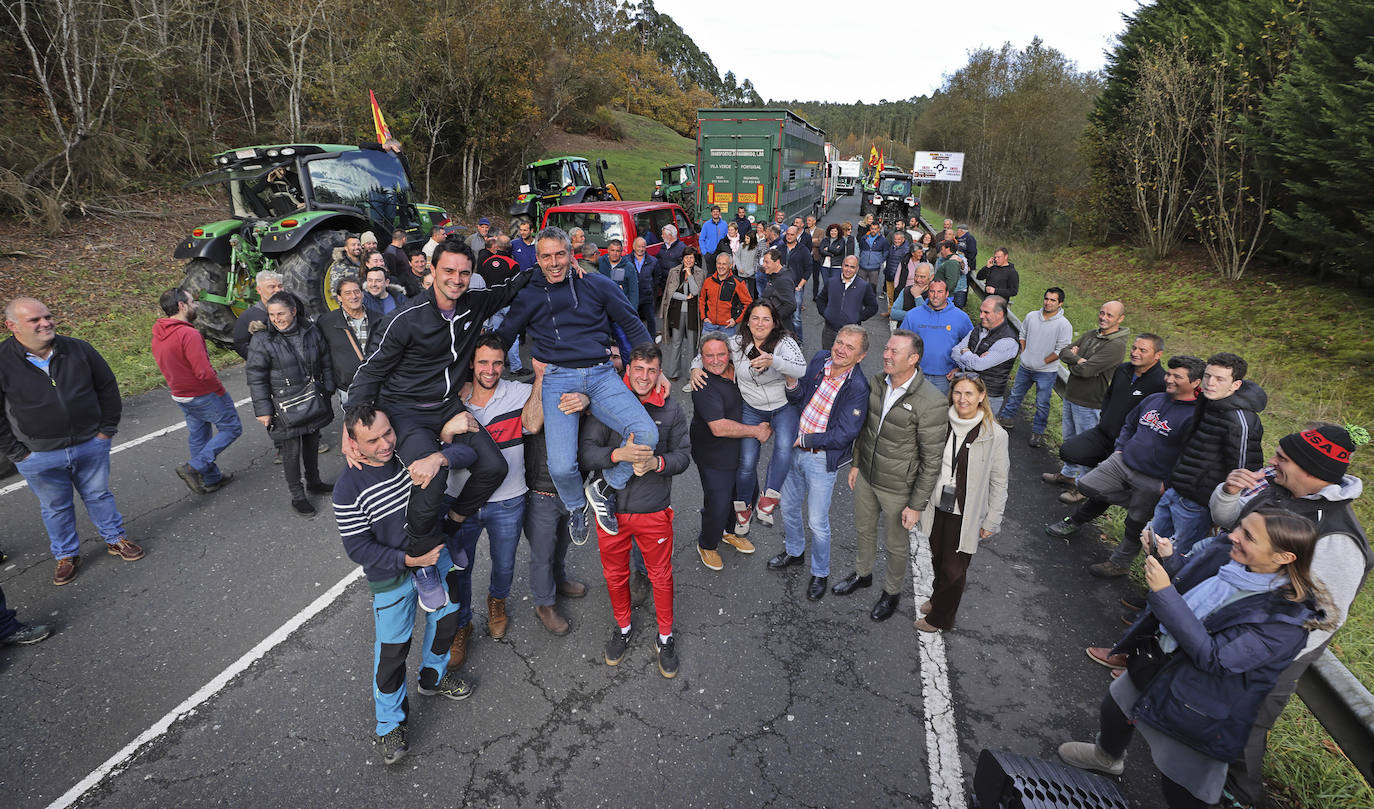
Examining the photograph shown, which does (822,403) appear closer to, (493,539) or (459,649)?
(493,539)

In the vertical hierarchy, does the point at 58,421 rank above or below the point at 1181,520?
above

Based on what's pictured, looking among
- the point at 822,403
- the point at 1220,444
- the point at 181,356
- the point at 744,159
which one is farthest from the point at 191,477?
the point at 744,159

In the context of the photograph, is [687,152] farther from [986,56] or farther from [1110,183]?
[1110,183]

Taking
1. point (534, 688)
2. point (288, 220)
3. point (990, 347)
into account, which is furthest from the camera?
point (288, 220)

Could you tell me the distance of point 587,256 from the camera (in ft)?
26.3

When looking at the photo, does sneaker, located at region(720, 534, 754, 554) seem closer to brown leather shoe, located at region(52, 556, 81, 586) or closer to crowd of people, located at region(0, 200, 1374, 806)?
crowd of people, located at region(0, 200, 1374, 806)

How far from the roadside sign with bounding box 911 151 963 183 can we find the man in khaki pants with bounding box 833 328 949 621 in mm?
35701

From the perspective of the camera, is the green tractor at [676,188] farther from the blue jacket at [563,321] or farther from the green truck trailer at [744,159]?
the blue jacket at [563,321]

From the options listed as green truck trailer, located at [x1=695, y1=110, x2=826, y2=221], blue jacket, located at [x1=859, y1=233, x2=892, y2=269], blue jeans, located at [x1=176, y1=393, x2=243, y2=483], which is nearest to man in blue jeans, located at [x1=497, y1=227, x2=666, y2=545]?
blue jeans, located at [x1=176, y1=393, x2=243, y2=483]

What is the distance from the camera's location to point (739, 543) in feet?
16.1

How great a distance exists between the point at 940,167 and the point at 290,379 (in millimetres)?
37456

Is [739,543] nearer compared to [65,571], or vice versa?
[65,571]

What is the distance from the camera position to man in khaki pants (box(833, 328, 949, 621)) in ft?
12.1

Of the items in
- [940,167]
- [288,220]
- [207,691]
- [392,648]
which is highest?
[940,167]
